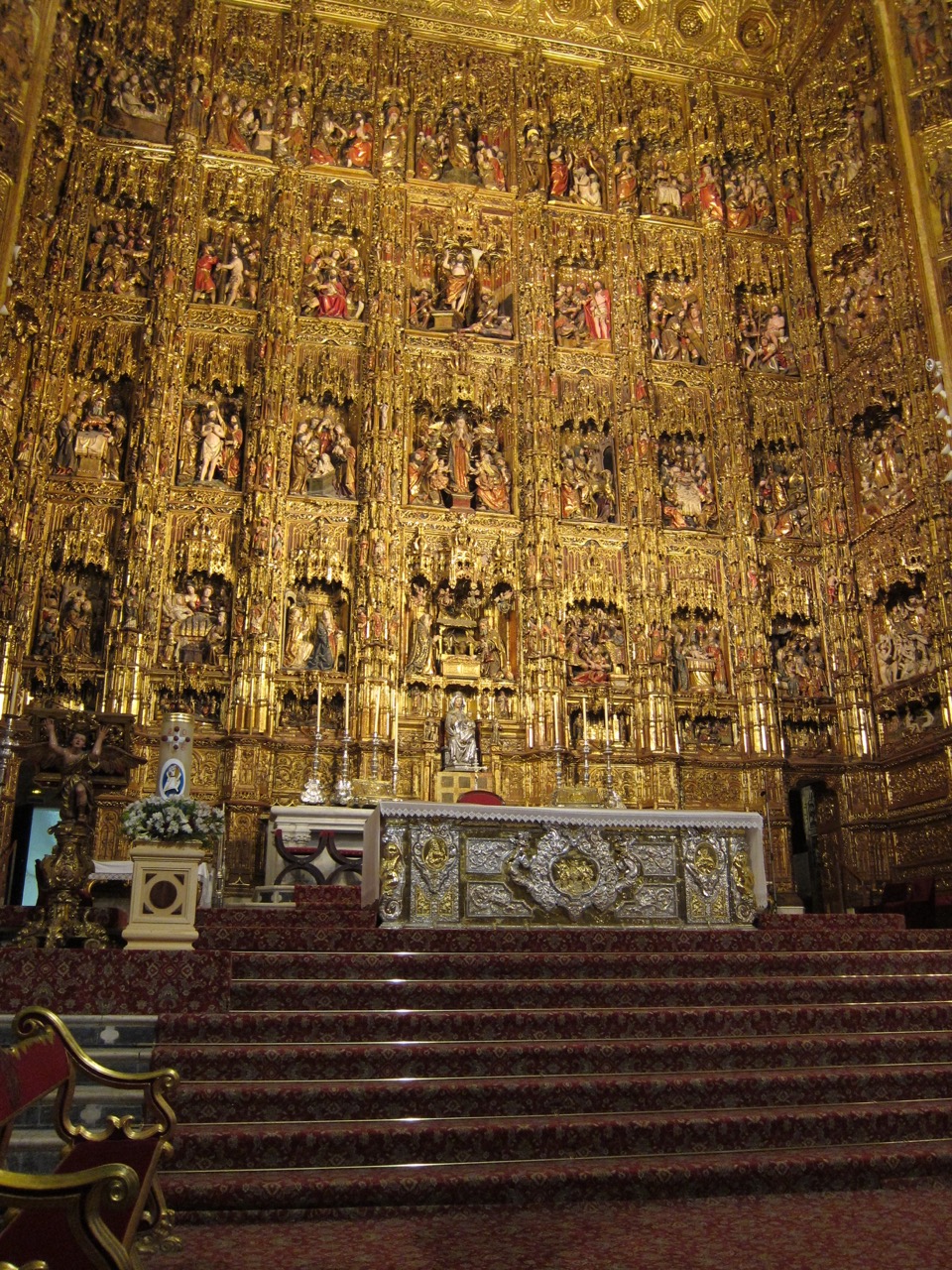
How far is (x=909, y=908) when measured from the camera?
487 inches

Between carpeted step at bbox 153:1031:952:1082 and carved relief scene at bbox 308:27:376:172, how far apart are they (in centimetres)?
1514

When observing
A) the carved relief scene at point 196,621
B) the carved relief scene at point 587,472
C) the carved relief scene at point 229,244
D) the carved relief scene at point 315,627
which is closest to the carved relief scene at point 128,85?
the carved relief scene at point 229,244

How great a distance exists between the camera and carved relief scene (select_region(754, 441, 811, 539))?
→ 1680 cm

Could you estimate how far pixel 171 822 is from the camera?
731cm

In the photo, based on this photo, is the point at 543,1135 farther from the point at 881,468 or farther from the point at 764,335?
the point at 764,335

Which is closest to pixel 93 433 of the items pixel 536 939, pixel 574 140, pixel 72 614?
pixel 72 614

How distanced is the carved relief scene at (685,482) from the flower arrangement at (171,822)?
34.9 feet

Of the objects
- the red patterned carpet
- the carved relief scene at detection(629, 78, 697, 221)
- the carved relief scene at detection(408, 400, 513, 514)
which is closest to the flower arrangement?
the red patterned carpet

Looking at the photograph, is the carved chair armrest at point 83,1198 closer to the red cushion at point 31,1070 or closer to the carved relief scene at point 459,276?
the red cushion at point 31,1070

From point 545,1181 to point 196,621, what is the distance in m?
11.0

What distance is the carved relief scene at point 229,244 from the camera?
16.2 metres

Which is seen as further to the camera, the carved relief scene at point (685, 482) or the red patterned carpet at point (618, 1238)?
the carved relief scene at point (685, 482)

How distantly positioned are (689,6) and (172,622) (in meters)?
15.2

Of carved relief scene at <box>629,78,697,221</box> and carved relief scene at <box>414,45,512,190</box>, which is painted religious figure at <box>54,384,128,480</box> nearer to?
carved relief scene at <box>414,45,512,190</box>
